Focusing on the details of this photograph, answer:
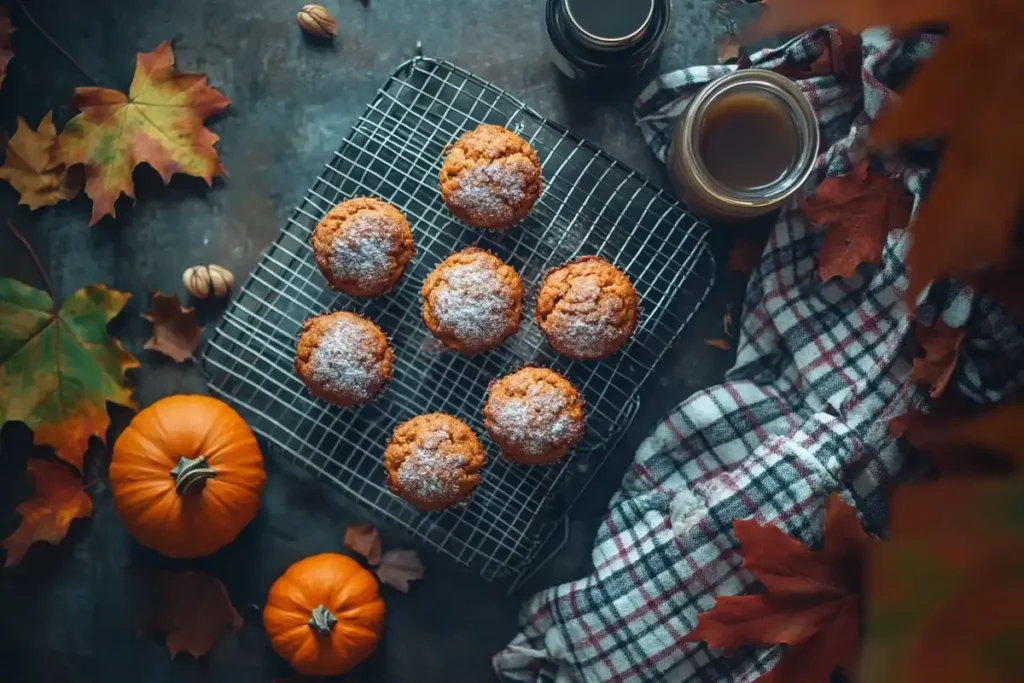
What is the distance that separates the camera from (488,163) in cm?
177

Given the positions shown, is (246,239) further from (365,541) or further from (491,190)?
(365,541)

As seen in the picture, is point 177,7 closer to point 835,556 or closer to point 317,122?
point 317,122

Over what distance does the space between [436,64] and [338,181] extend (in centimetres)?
36

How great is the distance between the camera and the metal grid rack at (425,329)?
1.92m

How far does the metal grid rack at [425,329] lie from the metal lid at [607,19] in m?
0.22

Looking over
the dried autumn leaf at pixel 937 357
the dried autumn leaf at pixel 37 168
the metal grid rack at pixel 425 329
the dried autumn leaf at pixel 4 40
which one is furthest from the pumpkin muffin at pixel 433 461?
the dried autumn leaf at pixel 4 40

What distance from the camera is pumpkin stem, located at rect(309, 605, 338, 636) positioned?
1.77 metres

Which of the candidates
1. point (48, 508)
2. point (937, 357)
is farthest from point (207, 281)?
point (937, 357)

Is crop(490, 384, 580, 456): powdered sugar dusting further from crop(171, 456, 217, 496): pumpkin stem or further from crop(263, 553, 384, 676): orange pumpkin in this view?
crop(171, 456, 217, 496): pumpkin stem

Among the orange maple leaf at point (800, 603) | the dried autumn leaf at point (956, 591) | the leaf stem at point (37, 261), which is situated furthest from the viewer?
the leaf stem at point (37, 261)

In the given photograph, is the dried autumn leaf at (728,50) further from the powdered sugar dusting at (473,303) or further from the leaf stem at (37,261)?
the leaf stem at (37,261)

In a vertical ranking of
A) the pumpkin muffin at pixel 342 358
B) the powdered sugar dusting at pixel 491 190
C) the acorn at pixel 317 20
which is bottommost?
the pumpkin muffin at pixel 342 358

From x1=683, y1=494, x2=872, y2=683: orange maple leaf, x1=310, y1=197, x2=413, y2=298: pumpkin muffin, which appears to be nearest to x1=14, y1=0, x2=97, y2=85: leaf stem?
x1=310, y1=197, x2=413, y2=298: pumpkin muffin

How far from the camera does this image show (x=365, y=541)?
1.96 m
